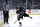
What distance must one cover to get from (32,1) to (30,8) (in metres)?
0.45

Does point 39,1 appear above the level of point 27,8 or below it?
above

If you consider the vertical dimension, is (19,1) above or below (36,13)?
above

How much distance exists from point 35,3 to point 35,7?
269 millimetres

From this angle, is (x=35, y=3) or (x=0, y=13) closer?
(x=0, y=13)

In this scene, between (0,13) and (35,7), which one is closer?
(0,13)

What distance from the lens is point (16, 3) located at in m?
6.89

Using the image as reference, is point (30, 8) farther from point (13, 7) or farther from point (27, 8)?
point (13, 7)

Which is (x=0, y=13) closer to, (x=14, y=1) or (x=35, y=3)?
(x=14, y=1)

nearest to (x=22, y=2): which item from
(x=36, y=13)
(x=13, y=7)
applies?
(x=13, y=7)

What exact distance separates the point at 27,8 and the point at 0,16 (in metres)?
3.46

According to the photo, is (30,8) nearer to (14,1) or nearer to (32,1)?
(32,1)

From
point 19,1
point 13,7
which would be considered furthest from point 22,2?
point 13,7

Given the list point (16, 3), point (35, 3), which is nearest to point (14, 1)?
point (16, 3)

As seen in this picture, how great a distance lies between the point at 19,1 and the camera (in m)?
6.79
